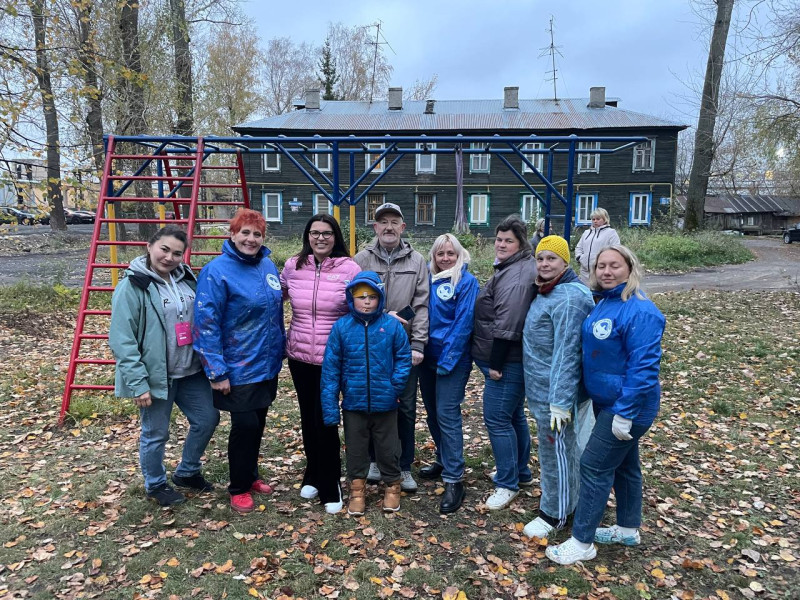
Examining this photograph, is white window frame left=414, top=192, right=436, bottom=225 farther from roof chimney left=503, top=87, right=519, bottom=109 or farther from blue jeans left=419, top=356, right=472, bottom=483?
blue jeans left=419, top=356, right=472, bottom=483

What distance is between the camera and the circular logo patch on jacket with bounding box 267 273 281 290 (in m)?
3.41

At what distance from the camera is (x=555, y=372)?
3.00 meters

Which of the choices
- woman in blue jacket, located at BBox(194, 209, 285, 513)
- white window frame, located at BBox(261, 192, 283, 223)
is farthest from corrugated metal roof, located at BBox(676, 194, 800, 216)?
woman in blue jacket, located at BBox(194, 209, 285, 513)

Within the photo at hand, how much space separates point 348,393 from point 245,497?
3.38 feet

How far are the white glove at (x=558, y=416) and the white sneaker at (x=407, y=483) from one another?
122cm

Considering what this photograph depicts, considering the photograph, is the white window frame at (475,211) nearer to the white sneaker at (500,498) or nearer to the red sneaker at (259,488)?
the white sneaker at (500,498)

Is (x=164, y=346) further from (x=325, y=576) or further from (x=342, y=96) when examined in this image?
(x=342, y=96)

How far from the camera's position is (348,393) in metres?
3.33

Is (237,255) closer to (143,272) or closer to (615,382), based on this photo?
(143,272)

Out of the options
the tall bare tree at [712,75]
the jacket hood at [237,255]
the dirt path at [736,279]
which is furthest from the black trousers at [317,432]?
the tall bare tree at [712,75]

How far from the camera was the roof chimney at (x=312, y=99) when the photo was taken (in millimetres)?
27109

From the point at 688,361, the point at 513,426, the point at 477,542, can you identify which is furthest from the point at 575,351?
the point at 688,361

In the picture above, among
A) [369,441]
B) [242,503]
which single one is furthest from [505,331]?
[242,503]

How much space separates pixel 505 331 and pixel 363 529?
1.52 m
